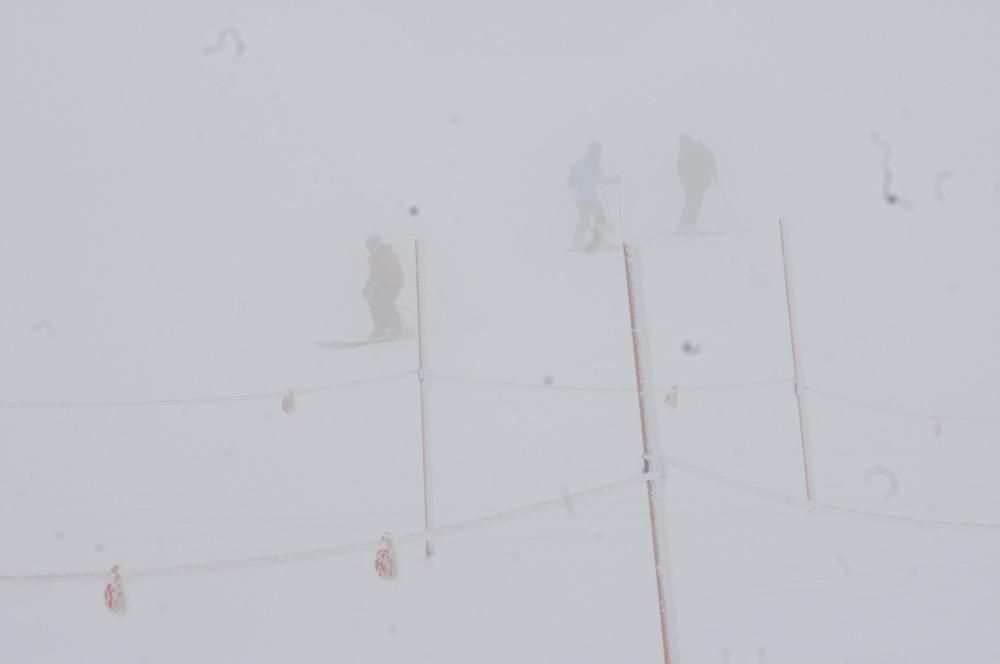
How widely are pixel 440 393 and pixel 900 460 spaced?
4.24m

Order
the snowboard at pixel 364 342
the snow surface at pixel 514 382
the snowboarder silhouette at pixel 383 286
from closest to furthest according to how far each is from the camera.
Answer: the snow surface at pixel 514 382 < the snowboarder silhouette at pixel 383 286 < the snowboard at pixel 364 342

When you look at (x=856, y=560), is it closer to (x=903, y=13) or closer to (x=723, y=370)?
(x=723, y=370)

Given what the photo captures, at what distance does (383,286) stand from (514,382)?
2.37 metres

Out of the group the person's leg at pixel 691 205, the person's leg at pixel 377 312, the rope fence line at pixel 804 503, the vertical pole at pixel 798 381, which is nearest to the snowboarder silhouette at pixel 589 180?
the person's leg at pixel 691 205

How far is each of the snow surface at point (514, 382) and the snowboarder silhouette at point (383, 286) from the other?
44 cm

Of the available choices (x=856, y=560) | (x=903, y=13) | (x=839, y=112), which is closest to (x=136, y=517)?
(x=856, y=560)

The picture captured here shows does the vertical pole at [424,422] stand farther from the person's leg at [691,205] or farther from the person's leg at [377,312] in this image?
the person's leg at [691,205]

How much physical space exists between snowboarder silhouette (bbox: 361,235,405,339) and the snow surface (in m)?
0.44

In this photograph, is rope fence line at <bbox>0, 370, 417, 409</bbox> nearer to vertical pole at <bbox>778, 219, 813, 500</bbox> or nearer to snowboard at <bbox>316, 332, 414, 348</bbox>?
snowboard at <bbox>316, 332, 414, 348</bbox>

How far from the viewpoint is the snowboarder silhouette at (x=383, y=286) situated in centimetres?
1070

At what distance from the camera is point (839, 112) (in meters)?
28.7

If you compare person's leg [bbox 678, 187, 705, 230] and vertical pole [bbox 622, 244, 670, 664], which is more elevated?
person's leg [bbox 678, 187, 705, 230]

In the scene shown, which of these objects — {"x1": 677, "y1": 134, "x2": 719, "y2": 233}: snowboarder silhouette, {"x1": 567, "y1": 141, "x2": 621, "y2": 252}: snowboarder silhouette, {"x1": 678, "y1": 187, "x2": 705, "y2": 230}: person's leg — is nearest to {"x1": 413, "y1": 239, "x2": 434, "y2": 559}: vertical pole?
{"x1": 567, "y1": 141, "x2": 621, "y2": 252}: snowboarder silhouette

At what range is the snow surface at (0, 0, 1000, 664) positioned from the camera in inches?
175
